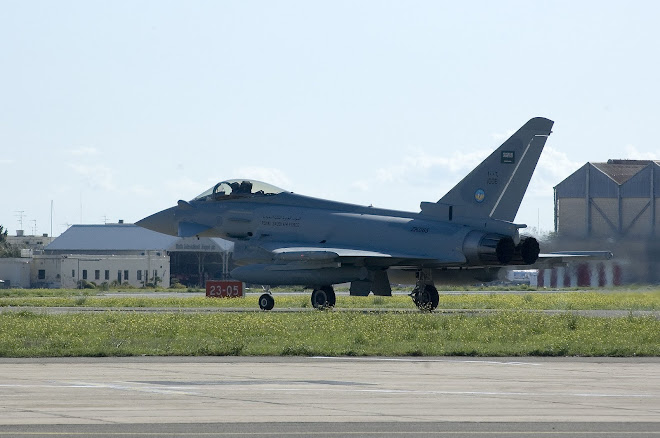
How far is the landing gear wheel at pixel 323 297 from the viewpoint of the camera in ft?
117

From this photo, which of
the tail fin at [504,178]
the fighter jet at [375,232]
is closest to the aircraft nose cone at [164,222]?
the fighter jet at [375,232]

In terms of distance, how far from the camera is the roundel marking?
33.3m

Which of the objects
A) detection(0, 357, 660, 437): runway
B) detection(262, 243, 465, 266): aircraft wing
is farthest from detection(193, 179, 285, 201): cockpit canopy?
detection(0, 357, 660, 437): runway

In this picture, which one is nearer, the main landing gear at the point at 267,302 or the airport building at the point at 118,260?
the main landing gear at the point at 267,302

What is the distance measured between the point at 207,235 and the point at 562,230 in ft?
40.7

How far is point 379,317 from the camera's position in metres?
27.7

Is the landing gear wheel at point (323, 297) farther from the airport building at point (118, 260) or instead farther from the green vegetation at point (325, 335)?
the airport building at point (118, 260)

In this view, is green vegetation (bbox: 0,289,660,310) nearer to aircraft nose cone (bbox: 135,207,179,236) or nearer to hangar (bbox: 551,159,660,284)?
hangar (bbox: 551,159,660,284)

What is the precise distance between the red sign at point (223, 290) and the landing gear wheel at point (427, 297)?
14.6 metres

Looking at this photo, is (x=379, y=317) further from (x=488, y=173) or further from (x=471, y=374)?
(x=471, y=374)

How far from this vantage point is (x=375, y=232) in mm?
34969

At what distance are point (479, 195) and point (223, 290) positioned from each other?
60.5ft

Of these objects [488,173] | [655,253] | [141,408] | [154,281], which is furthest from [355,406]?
[154,281]

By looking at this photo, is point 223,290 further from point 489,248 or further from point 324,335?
point 324,335
